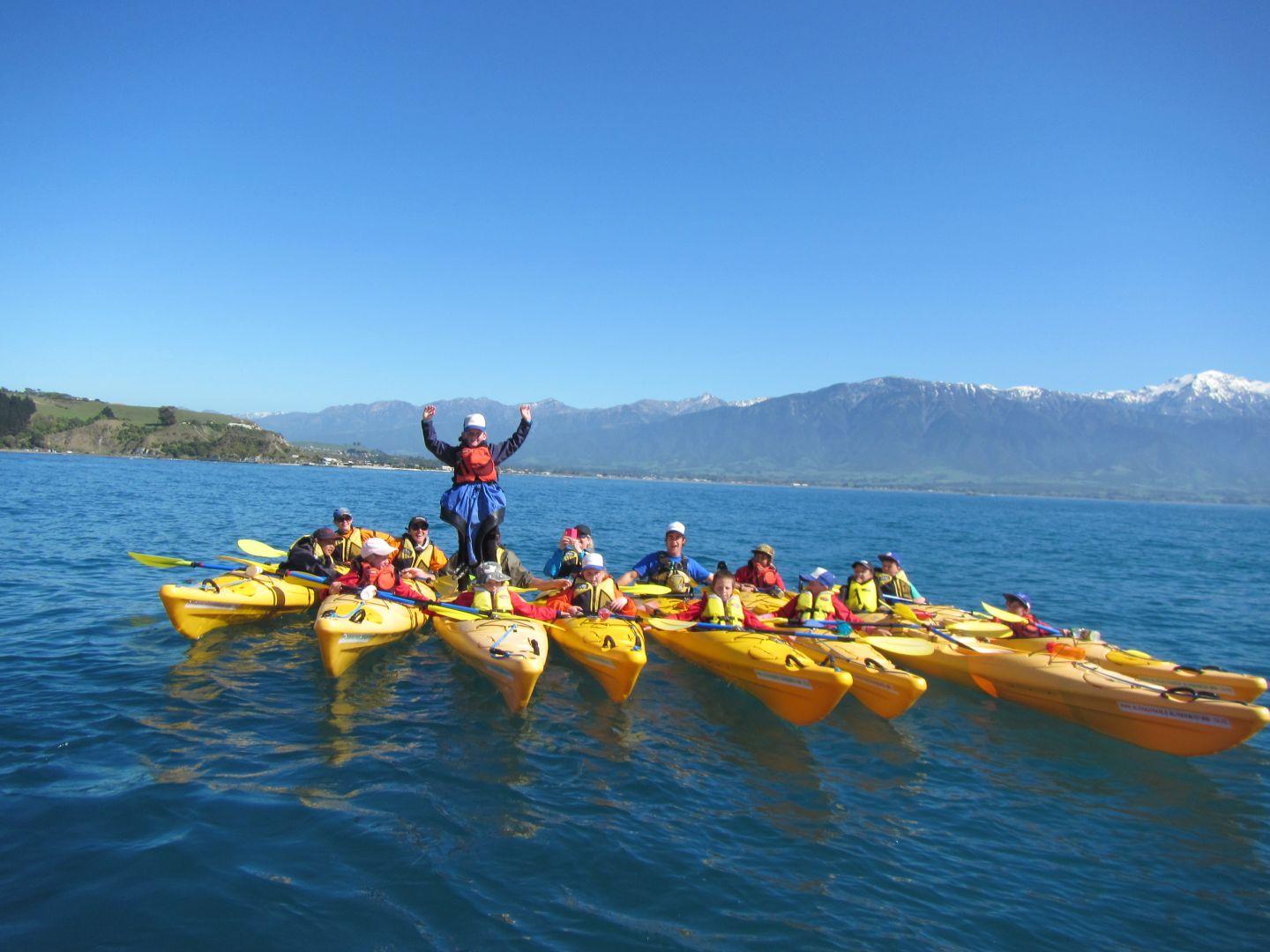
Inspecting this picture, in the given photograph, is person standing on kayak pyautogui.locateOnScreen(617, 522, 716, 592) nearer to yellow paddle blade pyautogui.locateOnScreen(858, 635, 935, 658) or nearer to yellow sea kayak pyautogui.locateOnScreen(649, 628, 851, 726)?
yellow sea kayak pyautogui.locateOnScreen(649, 628, 851, 726)

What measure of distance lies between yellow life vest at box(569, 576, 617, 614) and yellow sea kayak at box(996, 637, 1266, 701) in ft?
22.3

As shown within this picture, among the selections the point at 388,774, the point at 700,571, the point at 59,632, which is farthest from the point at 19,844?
the point at 700,571

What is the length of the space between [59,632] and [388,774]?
26.7 feet

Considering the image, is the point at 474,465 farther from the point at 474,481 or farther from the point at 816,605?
→ the point at 816,605

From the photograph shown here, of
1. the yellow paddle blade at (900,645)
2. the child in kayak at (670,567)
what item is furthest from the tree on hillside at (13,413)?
the yellow paddle blade at (900,645)

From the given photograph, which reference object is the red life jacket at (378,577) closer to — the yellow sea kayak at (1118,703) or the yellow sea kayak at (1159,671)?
the yellow sea kayak at (1118,703)

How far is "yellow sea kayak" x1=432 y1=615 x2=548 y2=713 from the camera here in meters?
9.43

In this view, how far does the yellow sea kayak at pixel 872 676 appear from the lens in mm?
9617

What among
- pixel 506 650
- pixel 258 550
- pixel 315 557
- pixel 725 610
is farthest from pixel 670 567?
pixel 258 550

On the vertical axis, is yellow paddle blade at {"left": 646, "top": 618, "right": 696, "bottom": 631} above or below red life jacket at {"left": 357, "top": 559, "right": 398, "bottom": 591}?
below

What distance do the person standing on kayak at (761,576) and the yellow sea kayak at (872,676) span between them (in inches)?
192

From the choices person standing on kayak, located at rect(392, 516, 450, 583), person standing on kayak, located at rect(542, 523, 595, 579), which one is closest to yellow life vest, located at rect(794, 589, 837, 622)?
person standing on kayak, located at rect(542, 523, 595, 579)

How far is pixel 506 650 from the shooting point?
9.73 metres

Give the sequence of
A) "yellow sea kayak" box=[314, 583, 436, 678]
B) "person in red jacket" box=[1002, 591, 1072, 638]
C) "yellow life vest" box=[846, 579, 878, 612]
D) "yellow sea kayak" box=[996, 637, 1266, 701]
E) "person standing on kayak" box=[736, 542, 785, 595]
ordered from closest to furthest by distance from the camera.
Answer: "yellow sea kayak" box=[996, 637, 1266, 701] < "yellow sea kayak" box=[314, 583, 436, 678] < "person in red jacket" box=[1002, 591, 1072, 638] < "yellow life vest" box=[846, 579, 878, 612] < "person standing on kayak" box=[736, 542, 785, 595]
